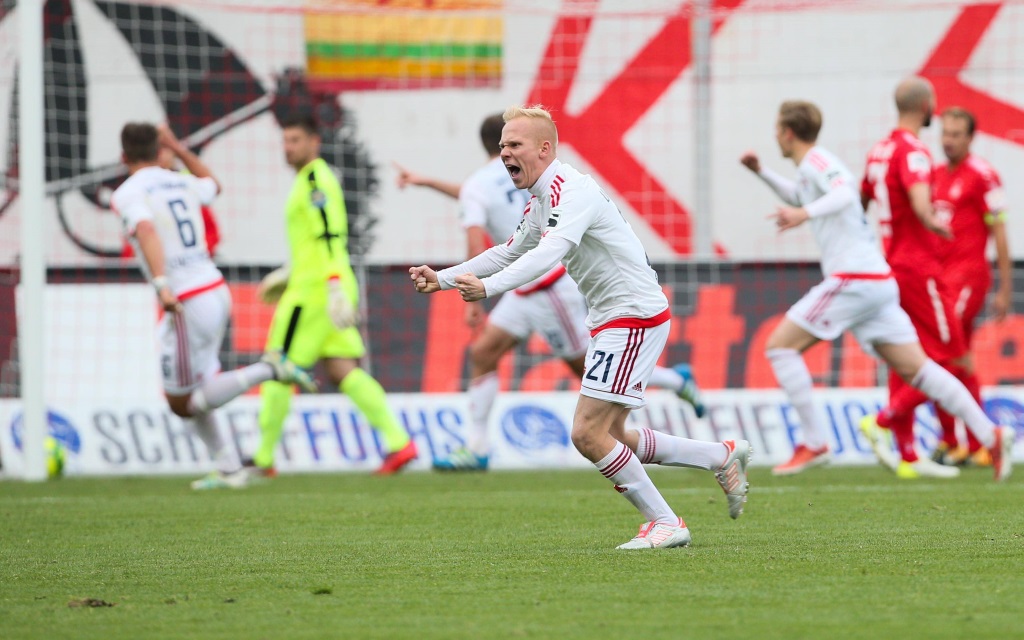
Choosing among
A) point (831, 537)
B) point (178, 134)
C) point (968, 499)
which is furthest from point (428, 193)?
point (831, 537)

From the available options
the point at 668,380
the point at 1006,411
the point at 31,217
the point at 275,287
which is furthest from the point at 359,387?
the point at 1006,411

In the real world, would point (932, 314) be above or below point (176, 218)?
below

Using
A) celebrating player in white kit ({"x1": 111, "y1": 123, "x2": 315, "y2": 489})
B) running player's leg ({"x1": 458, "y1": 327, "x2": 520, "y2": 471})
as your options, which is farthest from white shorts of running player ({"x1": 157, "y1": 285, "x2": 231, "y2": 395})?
running player's leg ({"x1": 458, "y1": 327, "x2": 520, "y2": 471})

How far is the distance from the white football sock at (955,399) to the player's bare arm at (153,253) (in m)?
4.26

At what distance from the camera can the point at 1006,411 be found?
10992mm

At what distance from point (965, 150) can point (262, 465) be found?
201 inches

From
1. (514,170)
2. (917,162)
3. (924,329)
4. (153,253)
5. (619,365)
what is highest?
(514,170)

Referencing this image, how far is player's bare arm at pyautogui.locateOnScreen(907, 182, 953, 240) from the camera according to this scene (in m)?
8.49

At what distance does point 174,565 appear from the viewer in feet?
17.9

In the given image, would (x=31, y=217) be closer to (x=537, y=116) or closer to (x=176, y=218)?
(x=176, y=218)

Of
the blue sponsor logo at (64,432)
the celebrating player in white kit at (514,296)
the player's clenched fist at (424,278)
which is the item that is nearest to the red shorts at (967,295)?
the celebrating player in white kit at (514,296)

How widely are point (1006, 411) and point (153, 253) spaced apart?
616cm

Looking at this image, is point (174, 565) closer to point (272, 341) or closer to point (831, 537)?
point (831, 537)

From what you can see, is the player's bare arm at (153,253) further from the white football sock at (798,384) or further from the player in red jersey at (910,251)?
the player in red jersey at (910,251)
